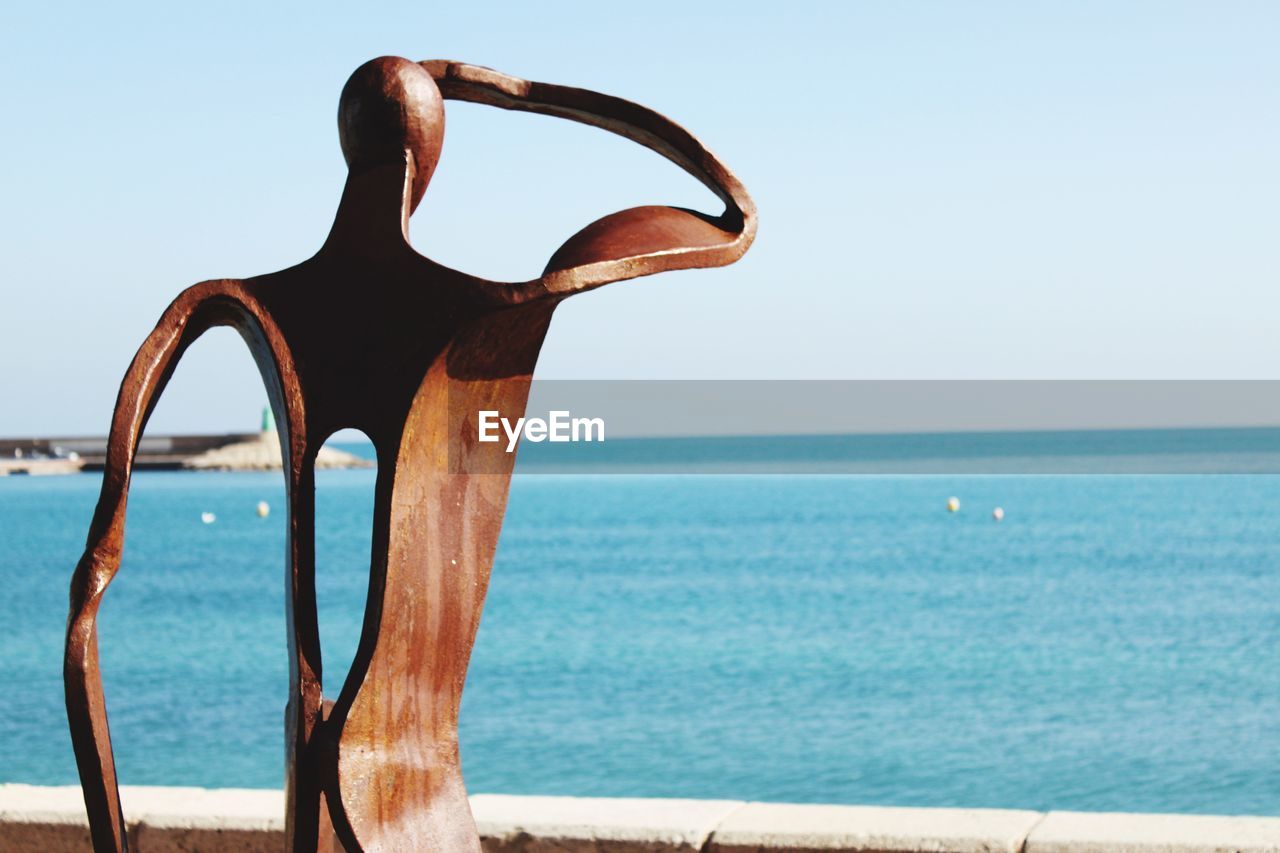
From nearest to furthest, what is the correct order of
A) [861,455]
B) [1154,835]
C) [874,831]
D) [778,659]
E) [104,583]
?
[104,583] < [1154,835] < [874,831] < [778,659] < [861,455]

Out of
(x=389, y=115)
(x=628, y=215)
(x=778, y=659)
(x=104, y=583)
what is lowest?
(x=778, y=659)

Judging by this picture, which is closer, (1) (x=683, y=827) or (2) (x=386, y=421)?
(2) (x=386, y=421)

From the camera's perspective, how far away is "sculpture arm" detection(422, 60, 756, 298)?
2.71 meters

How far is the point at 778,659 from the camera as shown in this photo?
72.0 feet

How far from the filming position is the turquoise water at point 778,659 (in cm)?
1463

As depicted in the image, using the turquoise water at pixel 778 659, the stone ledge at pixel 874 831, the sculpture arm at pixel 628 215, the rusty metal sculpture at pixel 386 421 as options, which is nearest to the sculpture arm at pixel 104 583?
the rusty metal sculpture at pixel 386 421

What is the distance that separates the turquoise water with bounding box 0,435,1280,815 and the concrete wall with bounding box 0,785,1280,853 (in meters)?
8.93

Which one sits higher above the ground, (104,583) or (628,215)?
(628,215)

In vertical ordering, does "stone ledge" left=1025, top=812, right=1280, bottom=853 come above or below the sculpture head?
below

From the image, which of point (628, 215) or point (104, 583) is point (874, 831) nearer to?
point (628, 215)

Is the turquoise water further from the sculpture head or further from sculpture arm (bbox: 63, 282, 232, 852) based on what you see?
the sculpture head

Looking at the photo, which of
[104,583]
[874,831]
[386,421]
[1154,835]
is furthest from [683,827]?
[104,583]

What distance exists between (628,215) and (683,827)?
1860 millimetres

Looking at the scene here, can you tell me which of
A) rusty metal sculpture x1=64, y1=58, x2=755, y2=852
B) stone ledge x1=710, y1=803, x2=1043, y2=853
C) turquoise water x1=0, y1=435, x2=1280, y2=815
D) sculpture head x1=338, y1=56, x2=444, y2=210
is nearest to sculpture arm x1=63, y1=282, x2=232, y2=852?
rusty metal sculpture x1=64, y1=58, x2=755, y2=852
